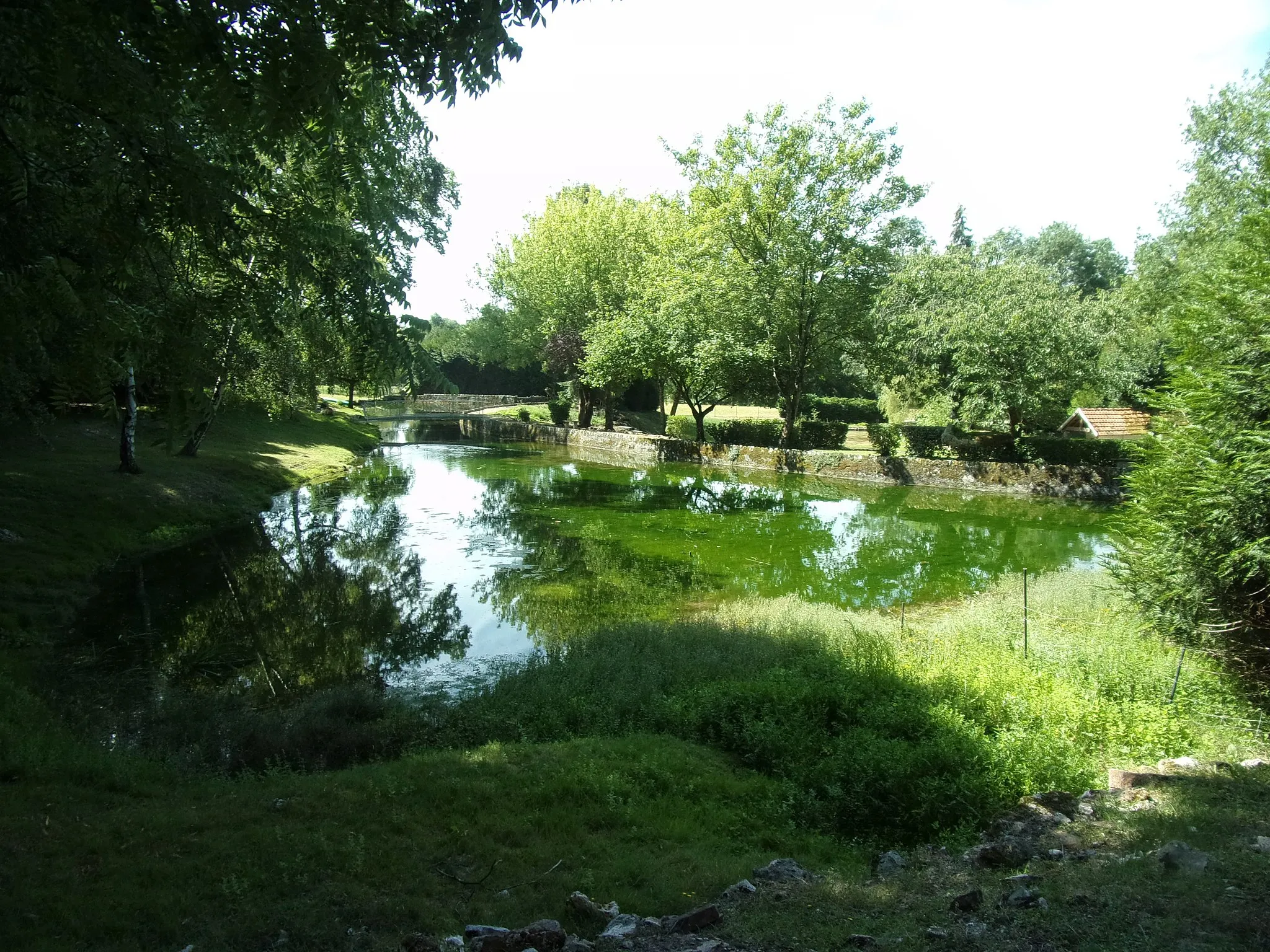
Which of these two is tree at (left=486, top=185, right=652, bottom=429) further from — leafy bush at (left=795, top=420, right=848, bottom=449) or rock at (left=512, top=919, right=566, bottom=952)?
rock at (left=512, top=919, right=566, bottom=952)

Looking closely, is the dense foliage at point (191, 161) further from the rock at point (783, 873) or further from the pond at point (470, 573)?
the pond at point (470, 573)

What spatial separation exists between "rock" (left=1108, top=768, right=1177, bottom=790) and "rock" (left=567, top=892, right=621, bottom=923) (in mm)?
4132

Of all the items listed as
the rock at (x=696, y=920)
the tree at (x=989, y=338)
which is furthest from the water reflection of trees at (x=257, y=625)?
the tree at (x=989, y=338)

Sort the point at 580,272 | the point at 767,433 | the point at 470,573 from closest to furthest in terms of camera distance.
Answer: the point at 470,573 → the point at 767,433 → the point at 580,272

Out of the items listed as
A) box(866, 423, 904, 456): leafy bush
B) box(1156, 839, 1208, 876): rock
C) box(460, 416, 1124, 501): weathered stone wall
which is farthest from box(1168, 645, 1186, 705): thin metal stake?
box(866, 423, 904, 456): leafy bush

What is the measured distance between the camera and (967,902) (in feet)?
13.0

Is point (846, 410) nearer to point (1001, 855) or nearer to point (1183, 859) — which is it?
point (1001, 855)

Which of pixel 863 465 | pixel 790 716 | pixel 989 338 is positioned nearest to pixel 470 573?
pixel 790 716

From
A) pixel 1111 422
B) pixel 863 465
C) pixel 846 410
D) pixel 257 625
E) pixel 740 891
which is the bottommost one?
pixel 257 625

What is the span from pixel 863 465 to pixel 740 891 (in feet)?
93.9

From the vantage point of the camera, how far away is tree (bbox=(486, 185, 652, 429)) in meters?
42.7

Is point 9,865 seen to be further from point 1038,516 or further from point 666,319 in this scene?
point 666,319

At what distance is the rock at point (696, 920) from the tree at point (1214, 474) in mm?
7095

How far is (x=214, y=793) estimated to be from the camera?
226 inches
